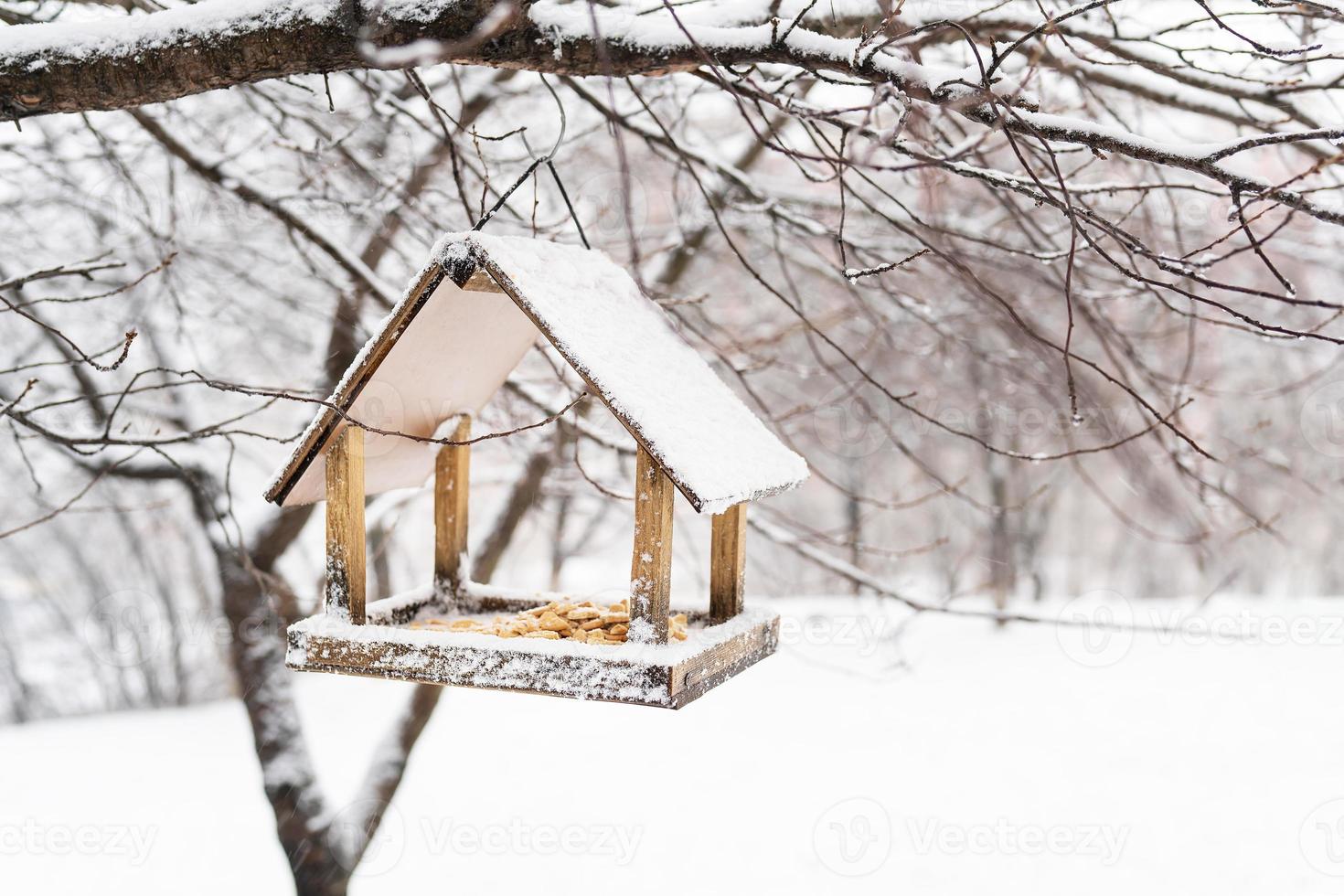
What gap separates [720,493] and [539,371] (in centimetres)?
484

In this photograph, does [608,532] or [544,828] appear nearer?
[544,828]

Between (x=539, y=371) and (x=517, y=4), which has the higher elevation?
(x=517, y=4)

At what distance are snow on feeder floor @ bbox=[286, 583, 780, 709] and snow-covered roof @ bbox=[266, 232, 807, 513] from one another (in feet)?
1.02

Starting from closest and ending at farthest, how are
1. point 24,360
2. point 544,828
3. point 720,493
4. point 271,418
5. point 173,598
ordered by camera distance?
point 720,493
point 544,828
point 24,360
point 271,418
point 173,598

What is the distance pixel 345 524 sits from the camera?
2246 mm

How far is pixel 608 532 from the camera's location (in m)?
16.0

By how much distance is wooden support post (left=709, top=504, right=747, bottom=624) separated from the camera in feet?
8.25

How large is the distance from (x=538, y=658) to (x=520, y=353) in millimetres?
1045

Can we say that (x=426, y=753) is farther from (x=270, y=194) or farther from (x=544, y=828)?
(x=270, y=194)

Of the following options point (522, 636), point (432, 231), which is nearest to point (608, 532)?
point (432, 231)

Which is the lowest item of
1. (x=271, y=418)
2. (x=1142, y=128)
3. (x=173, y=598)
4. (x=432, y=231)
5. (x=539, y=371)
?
(x=173, y=598)

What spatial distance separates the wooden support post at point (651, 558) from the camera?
199 cm

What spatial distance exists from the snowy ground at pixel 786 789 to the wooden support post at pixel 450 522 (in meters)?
2.36

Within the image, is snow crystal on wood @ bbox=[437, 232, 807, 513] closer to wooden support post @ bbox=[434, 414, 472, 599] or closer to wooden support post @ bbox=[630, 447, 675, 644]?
wooden support post @ bbox=[630, 447, 675, 644]
